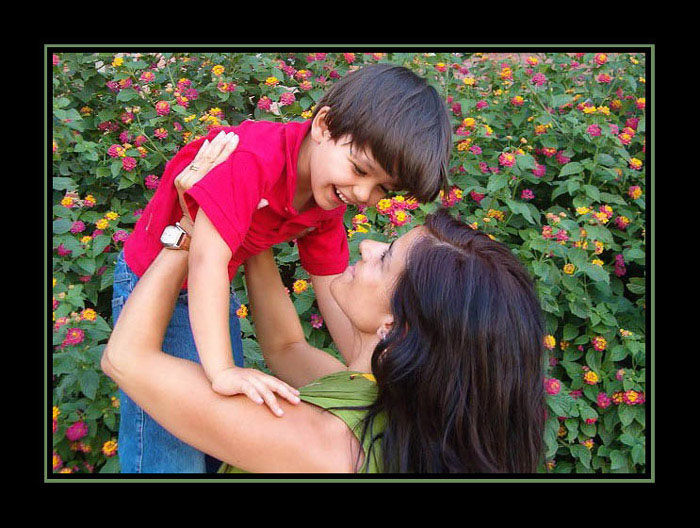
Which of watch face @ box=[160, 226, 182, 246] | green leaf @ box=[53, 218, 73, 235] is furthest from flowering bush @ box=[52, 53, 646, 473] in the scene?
watch face @ box=[160, 226, 182, 246]

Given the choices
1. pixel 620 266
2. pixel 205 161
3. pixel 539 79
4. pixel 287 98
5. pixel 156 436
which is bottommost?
pixel 156 436

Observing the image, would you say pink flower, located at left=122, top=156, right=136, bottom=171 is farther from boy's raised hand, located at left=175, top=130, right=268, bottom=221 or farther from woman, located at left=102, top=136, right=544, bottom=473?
woman, located at left=102, top=136, right=544, bottom=473

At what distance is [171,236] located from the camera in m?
1.44

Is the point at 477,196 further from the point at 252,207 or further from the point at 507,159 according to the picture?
the point at 252,207

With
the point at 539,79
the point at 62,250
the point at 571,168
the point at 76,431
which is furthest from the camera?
the point at 539,79

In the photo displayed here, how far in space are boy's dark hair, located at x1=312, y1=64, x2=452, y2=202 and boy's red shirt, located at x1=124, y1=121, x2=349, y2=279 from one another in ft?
0.44

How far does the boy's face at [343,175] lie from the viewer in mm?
1427

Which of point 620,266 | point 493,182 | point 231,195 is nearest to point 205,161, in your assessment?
point 231,195

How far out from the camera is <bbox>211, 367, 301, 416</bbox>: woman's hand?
3.80ft

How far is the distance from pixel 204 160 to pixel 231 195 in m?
0.15

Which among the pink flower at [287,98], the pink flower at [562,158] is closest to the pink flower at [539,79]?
the pink flower at [562,158]

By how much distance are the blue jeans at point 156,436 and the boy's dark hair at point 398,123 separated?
544 millimetres

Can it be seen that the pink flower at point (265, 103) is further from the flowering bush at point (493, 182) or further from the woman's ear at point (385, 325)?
the woman's ear at point (385, 325)

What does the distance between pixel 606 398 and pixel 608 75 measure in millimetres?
1138
